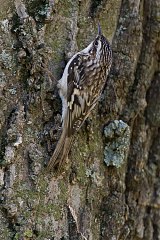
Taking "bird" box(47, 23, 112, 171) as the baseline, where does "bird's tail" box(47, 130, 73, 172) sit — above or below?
below

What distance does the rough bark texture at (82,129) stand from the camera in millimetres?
2369

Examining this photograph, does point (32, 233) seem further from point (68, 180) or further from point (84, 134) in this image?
point (84, 134)

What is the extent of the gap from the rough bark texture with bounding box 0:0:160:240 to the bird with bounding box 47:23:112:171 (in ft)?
0.12

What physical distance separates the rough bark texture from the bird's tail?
0.11ft

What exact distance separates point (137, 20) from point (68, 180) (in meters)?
0.91

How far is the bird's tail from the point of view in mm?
2420

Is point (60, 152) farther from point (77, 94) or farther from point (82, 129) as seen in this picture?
point (77, 94)

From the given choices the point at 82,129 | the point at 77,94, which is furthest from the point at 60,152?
the point at 77,94

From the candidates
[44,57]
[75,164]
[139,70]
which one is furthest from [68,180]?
[139,70]

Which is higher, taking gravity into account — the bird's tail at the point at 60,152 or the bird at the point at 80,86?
the bird at the point at 80,86

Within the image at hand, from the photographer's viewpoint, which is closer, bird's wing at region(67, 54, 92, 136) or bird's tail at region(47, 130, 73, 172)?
bird's tail at region(47, 130, 73, 172)

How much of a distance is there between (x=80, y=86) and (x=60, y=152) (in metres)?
0.45

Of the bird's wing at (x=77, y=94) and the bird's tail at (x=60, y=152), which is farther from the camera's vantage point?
the bird's wing at (x=77, y=94)

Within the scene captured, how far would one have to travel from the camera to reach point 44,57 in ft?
8.27
